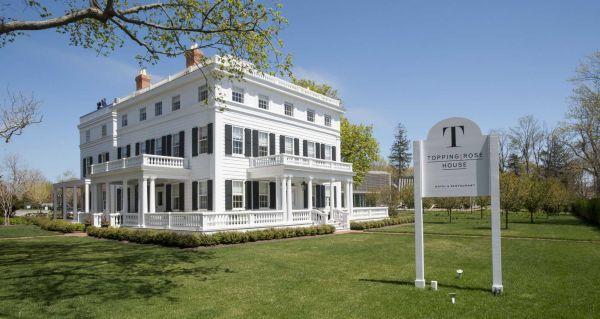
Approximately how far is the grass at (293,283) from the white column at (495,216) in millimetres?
343

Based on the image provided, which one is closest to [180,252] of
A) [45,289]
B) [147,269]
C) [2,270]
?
[147,269]

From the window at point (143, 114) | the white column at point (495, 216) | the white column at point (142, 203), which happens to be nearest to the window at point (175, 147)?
the white column at point (142, 203)

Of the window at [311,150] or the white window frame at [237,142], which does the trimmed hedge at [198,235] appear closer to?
the white window frame at [237,142]

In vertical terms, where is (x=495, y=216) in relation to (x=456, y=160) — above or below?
below

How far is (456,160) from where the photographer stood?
9.35 meters

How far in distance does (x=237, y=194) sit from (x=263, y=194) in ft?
7.44

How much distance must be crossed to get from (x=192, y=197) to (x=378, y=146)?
80.6ft

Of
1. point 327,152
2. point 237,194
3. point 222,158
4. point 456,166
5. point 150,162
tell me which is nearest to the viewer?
point 456,166

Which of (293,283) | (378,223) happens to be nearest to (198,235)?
(293,283)

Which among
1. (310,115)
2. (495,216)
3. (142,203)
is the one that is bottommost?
(142,203)

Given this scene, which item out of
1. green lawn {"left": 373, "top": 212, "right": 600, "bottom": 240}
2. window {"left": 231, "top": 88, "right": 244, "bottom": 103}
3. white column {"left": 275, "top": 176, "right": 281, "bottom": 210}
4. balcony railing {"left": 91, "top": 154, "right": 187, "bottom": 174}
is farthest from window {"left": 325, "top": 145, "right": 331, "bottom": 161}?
balcony railing {"left": 91, "top": 154, "right": 187, "bottom": 174}

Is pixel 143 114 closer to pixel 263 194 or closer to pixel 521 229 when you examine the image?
pixel 263 194

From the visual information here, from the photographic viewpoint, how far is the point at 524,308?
23.9 ft

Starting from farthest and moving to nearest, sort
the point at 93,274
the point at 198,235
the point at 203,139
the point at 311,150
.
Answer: the point at 311,150
the point at 203,139
the point at 198,235
the point at 93,274
